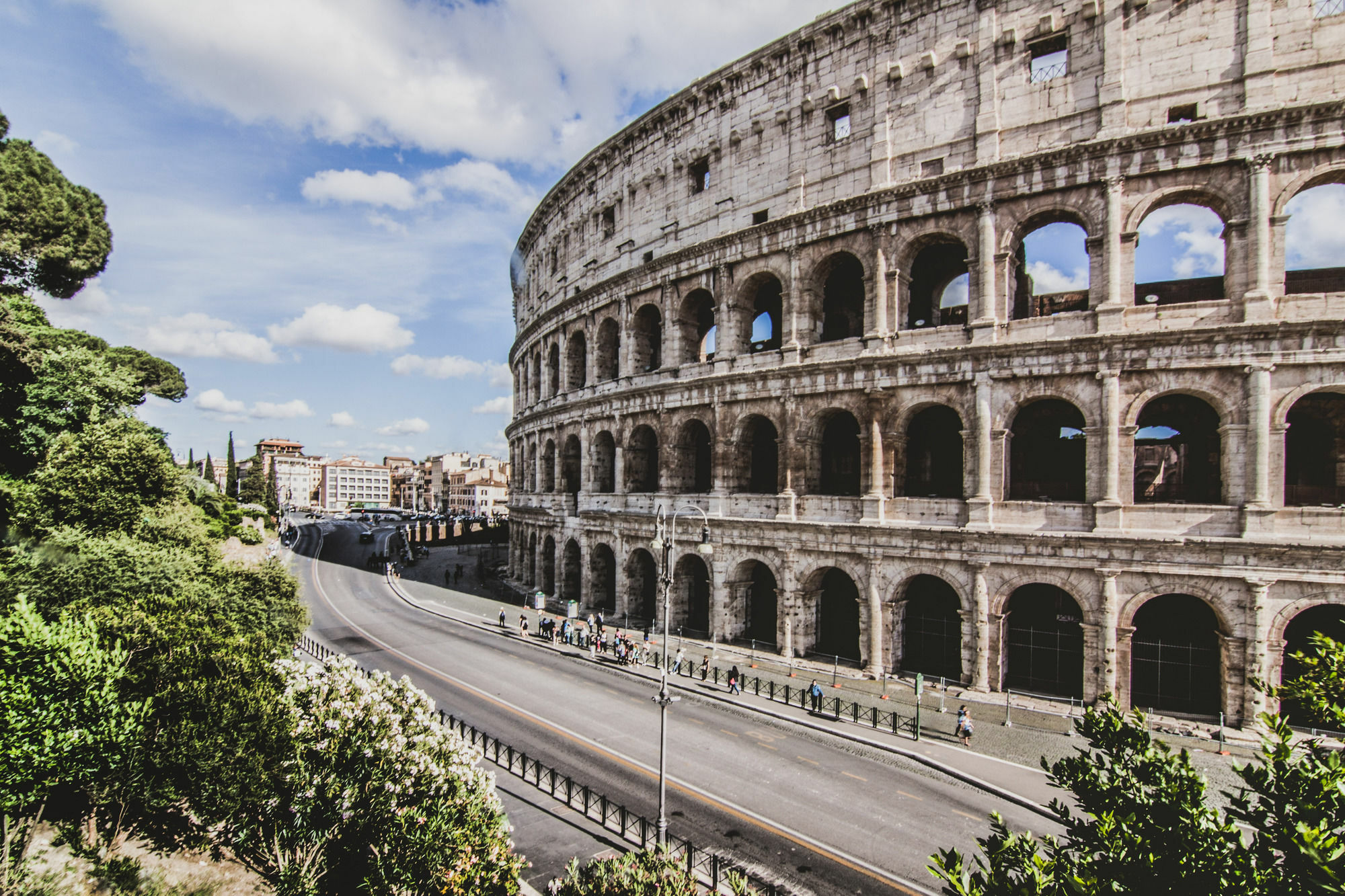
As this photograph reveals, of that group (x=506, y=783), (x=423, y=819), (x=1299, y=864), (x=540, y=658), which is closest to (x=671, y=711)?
(x=506, y=783)

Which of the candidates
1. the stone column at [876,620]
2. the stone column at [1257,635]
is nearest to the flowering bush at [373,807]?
the stone column at [876,620]

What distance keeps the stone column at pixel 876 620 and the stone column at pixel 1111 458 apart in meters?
7.45

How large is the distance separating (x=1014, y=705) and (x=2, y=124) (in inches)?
2210

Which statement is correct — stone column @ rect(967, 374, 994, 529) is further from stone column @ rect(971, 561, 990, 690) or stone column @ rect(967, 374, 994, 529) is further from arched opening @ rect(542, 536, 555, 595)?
arched opening @ rect(542, 536, 555, 595)

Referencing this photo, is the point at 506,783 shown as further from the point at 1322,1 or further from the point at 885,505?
the point at 1322,1

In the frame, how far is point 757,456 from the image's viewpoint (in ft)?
102

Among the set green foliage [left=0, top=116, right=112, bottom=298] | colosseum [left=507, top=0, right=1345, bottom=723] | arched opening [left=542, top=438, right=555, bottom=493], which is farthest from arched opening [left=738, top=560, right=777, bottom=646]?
green foliage [left=0, top=116, right=112, bottom=298]

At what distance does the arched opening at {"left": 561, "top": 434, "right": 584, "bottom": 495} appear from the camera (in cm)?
3962

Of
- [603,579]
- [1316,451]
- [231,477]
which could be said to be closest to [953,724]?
[1316,451]

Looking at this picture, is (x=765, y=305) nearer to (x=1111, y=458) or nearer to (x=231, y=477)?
(x=1111, y=458)

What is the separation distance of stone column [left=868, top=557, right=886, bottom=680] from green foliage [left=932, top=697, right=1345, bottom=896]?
17.5 metres

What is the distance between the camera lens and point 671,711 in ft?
73.2

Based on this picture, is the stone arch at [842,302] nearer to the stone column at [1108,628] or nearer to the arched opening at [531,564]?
the stone column at [1108,628]

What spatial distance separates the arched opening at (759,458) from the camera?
1159 inches
